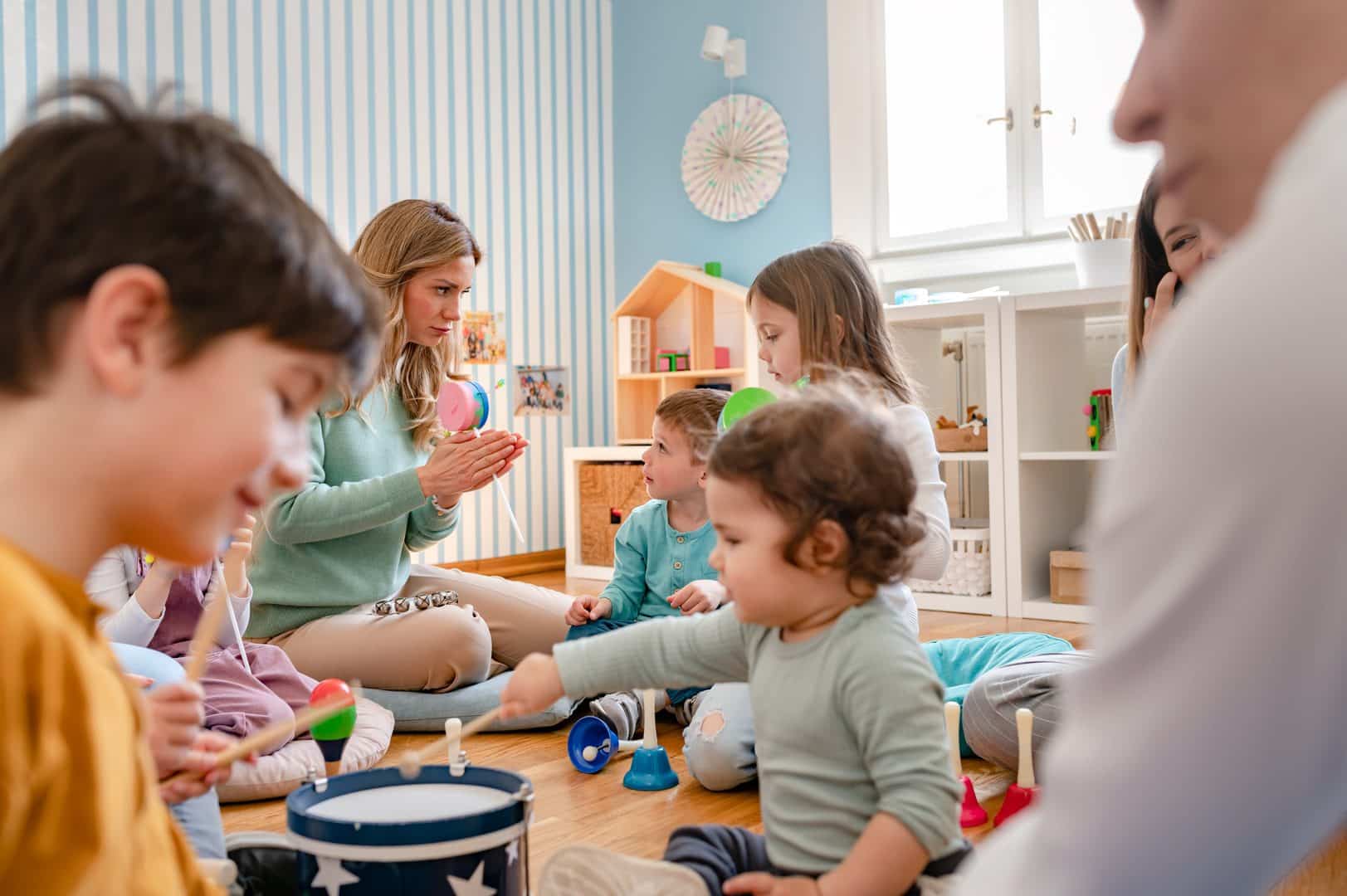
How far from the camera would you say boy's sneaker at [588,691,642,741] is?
1912mm

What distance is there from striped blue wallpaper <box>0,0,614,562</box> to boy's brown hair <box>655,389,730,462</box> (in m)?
1.92

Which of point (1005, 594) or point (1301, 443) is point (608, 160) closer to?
point (1005, 594)

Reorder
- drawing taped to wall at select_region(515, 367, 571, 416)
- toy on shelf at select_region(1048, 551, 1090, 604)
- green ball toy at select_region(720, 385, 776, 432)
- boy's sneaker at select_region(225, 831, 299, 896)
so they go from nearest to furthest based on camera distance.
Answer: boy's sneaker at select_region(225, 831, 299, 896) < green ball toy at select_region(720, 385, 776, 432) < toy on shelf at select_region(1048, 551, 1090, 604) < drawing taped to wall at select_region(515, 367, 571, 416)

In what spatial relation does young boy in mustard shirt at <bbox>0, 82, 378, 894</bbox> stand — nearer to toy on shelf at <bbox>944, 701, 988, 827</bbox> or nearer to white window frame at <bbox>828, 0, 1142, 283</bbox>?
toy on shelf at <bbox>944, 701, 988, 827</bbox>

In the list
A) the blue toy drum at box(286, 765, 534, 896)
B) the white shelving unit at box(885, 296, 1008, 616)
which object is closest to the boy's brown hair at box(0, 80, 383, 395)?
the blue toy drum at box(286, 765, 534, 896)

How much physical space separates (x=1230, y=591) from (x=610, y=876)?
2.57ft

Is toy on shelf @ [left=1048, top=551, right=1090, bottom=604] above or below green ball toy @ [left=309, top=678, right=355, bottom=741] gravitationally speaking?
below

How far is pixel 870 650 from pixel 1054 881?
2.11ft

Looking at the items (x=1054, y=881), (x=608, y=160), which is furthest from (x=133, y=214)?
(x=608, y=160)

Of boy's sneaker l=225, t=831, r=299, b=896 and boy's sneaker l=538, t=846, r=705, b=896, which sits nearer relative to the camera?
boy's sneaker l=538, t=846, r=705, b=896

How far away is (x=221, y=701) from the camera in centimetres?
168

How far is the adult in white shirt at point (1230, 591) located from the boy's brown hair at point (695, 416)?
1700 millimetres

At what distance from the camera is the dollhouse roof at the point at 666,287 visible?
14.5ft

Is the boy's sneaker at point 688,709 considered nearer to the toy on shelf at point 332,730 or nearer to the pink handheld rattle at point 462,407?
the pink handheld rattle at point 462,407
